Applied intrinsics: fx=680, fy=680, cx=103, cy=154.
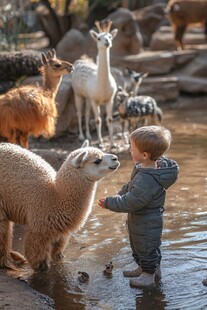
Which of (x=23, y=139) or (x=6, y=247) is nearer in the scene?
(x=6, y=247)

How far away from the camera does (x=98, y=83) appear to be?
988cm

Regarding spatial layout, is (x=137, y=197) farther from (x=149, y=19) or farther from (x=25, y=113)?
(x=149, y=19)

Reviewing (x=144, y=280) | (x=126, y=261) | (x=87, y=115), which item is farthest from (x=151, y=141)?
(x=87, y=115)

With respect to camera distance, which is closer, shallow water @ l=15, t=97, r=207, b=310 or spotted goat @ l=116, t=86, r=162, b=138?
shallow water @ l=15, t=97, r=207, b=310

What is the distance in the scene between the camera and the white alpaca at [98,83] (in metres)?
9.75

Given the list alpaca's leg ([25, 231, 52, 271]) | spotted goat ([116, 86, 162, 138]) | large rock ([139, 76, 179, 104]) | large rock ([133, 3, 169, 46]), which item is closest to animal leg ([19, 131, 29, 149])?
spotted goat ([116, 86, 162, 138])

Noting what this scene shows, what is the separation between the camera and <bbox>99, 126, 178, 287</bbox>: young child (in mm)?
4816

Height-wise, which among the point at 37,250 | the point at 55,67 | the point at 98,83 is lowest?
the point at 37,250

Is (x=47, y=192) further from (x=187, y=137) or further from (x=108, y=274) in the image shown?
(x=187, y=137)

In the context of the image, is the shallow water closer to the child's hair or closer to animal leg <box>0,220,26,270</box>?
animal leg <box>0,220,26,270</box>

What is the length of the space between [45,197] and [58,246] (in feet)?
1.53

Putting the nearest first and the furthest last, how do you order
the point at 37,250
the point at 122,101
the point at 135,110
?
1. the point at 37,250
2. the point at 135,110
3. the point at 122,101

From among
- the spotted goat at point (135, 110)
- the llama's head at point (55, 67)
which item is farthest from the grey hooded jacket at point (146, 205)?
the spotted goat at point (135, 110)

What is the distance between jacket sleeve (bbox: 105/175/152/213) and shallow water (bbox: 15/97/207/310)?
2.07 ft
